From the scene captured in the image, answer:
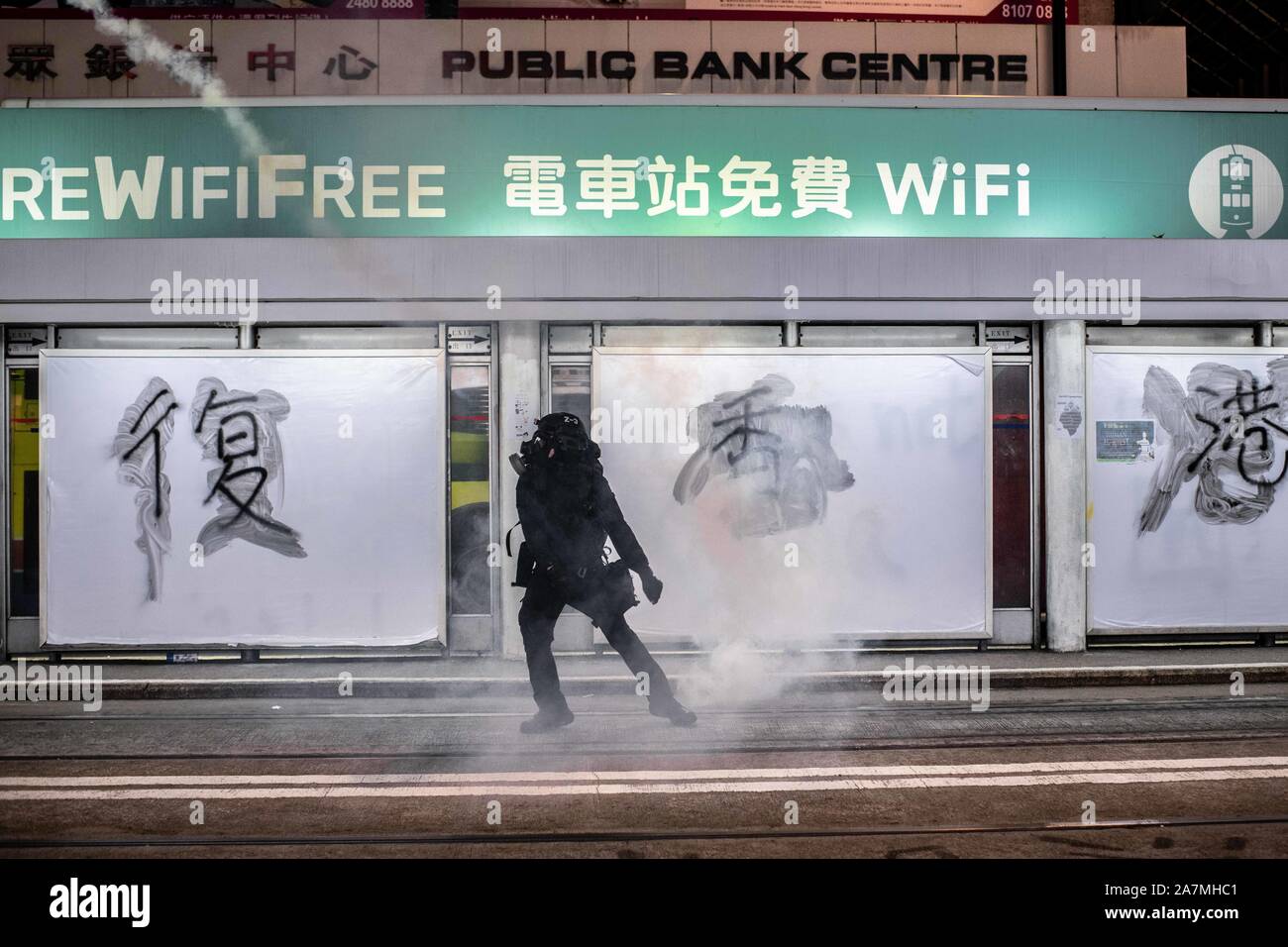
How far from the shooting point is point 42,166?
11.2 metres

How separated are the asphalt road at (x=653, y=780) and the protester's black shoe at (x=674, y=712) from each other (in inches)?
3.5

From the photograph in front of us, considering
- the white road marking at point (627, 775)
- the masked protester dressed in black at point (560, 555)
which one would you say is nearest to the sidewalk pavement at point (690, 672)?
the masked protester dressed in black at point (560, 555)

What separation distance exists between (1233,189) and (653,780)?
9.35m

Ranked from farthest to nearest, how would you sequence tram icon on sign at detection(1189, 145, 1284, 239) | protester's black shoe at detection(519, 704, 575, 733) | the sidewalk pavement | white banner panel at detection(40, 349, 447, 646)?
1. tram icon on sign at detection(1189, 145, 1284, 239)
2. white banner panel at detection(40, 349, 447, 646)
3. the sidewalk pavement
4. protester's black shoe at detection(519, 704, 575, 733)

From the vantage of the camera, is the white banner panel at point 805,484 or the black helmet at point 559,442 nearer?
the black helmet at point 559,442

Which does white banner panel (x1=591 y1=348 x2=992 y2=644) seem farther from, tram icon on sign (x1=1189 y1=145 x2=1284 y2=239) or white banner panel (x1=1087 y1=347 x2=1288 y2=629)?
tram icon on sign (x1=1189 y1=145 x2=1284 y2=239)

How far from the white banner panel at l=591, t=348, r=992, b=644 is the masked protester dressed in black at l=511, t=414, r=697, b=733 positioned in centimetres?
273

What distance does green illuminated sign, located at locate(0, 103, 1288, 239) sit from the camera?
36.3 ft

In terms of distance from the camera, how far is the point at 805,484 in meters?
10.7

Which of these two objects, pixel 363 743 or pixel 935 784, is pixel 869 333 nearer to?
pixel 935 784

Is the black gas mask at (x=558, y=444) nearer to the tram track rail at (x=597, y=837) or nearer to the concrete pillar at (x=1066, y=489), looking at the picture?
the tram track rail at (x=597, y=837)

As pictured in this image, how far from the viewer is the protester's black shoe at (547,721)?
767cm

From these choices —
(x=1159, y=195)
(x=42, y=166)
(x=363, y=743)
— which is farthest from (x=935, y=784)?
(x=42, y=166)

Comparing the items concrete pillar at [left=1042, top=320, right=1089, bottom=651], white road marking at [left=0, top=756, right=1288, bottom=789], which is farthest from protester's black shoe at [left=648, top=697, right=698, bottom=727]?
concrete pillar at [left=1042, top=320, right=1089, bottom=651]
